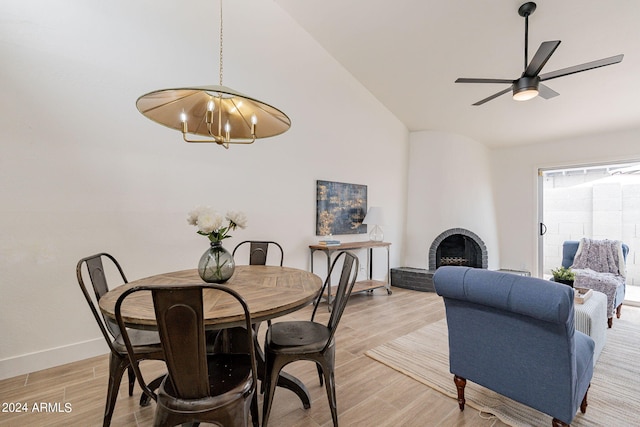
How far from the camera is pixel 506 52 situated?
11.0ft

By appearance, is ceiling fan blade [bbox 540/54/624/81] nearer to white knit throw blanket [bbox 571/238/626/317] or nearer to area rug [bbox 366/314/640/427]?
area rug [bbox 366/314/640/427]

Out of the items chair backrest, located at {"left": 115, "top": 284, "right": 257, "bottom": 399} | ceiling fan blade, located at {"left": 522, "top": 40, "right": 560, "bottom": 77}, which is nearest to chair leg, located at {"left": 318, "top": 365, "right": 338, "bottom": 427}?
chair backrest, located at {"left": 115, "top": 284, "right": 257, "bottom": 399}

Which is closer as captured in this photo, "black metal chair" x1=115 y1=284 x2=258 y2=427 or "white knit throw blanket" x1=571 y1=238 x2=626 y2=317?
"black metal chair" x1=115 y1=284 x2=258 y2=427

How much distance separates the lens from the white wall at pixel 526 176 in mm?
4618

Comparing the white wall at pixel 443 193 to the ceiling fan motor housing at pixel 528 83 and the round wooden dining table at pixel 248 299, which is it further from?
the round wooden dining table at pixel 248 299

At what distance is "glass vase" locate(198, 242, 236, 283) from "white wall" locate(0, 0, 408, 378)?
140 cm

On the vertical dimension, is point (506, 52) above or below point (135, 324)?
above

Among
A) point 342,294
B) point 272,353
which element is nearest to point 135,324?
point 272,353

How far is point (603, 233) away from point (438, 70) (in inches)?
165

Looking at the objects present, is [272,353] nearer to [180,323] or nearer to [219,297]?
[219,297]

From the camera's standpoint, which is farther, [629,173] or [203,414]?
[629,173]

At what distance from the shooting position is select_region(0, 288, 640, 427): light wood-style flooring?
1.75 m

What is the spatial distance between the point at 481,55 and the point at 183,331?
162 inches

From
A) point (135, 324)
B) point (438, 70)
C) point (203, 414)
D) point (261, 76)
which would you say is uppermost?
point (438, 70)
